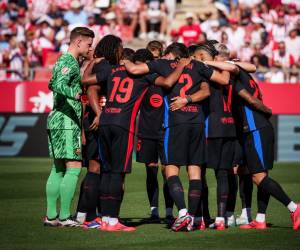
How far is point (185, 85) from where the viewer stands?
11.2m

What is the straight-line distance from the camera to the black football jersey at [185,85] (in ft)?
36.6

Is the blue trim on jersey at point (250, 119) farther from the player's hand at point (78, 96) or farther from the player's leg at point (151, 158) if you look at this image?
the player's hand at point (78, 96)

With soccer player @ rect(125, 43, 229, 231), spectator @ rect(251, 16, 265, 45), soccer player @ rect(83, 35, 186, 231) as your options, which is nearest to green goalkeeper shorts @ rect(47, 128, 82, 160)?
soccer player @ rect(83, 35, 186, 231)

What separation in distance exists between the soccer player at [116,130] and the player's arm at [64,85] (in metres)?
0.27

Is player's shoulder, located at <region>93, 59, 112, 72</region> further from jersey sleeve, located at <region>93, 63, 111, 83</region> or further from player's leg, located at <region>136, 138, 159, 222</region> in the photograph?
player's leg, located at <region>136, 138, 159, 222</region>

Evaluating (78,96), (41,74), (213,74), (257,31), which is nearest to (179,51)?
(213,74)

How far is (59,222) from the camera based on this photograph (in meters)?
11.7

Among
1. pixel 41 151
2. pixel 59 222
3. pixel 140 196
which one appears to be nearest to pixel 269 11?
pixel 41 151

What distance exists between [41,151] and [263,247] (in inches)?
547

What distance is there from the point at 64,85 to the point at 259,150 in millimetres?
2500

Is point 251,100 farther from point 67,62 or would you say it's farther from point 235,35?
point 235,35

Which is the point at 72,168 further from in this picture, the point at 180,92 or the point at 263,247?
the point at 263,247

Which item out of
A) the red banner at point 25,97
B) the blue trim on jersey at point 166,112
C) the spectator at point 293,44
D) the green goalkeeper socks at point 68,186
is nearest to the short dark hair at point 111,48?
the blue trim on jersey at point 166,112

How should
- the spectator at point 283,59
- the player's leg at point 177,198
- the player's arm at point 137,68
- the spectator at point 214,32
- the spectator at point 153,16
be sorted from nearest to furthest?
the player's leg at point 177,198 < the player's arm at point 137,68 < the spectator at point 283,59 < the spectator at point 214,32 < the spectator at point 153,16
